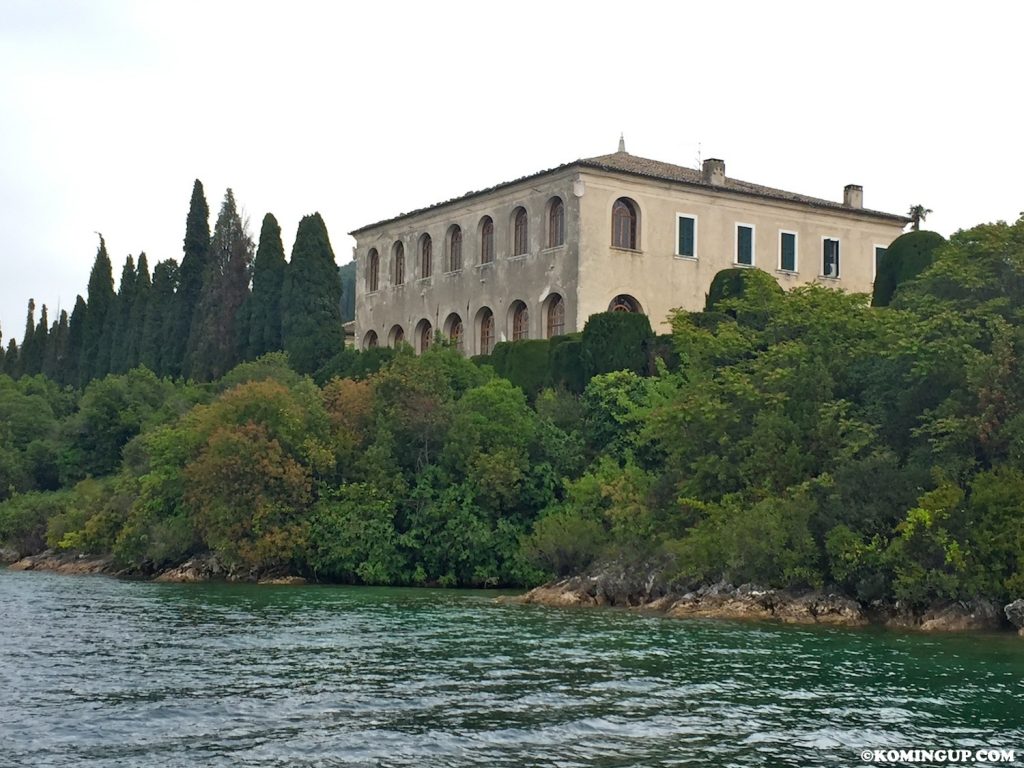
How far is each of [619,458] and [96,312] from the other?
53457mm

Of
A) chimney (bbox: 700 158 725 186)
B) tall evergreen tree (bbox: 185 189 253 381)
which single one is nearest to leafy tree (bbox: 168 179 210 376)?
tall evergreen tree (bbox: 185 189 253 381)

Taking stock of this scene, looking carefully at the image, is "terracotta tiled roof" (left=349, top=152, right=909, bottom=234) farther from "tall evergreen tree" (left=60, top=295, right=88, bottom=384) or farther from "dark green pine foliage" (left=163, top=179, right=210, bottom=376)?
"tall evergreen tree" (left=60, top=295, right=88, bottom=384)

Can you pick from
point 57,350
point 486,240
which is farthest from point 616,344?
point 57,350

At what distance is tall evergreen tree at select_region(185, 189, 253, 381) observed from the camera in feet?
231

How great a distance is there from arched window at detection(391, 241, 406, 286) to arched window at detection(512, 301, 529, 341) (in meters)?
9.12

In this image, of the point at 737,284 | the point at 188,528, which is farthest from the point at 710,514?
the point at 188,528

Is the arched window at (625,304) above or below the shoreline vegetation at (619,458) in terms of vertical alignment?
above

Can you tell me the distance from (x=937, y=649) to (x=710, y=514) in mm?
10469

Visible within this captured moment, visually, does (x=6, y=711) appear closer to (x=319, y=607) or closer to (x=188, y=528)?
(x=319, y=607)

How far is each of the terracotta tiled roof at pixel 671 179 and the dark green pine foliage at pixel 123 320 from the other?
2833 cm

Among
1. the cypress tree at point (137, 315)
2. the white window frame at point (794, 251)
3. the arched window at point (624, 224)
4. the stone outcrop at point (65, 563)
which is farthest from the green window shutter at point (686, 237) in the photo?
the cypress tree at point (137, 315)

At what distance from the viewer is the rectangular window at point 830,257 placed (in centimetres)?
5750

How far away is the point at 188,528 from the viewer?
155 ft

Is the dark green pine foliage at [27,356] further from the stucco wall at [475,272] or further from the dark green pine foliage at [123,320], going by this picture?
the stucco wall at [475,272]
